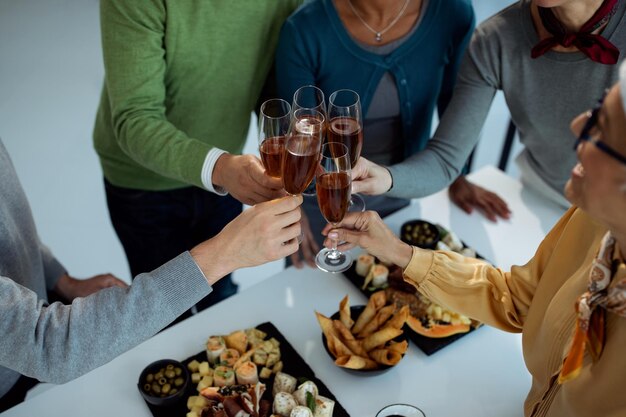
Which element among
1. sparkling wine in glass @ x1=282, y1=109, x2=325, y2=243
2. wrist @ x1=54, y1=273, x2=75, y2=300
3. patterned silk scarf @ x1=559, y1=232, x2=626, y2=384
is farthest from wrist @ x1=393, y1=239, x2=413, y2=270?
wrist @ x1=54, y1=273, x2=75, y2=300

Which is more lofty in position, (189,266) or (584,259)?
(584,259)

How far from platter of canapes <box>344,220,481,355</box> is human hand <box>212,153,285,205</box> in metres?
0.42

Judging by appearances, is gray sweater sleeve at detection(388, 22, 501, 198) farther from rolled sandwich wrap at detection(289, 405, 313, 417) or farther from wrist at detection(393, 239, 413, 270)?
rolled sandwich wrap at detection(289, 405, 313, 417)

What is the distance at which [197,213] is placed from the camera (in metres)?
2.21

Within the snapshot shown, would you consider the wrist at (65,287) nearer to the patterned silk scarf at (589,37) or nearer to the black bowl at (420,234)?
the black bowl at (420,234)

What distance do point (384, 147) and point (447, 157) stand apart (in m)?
0.26

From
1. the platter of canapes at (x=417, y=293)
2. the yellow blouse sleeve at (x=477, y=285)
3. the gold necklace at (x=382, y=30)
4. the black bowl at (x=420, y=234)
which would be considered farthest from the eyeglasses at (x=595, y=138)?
the gold necklace at (x=382, y=30)

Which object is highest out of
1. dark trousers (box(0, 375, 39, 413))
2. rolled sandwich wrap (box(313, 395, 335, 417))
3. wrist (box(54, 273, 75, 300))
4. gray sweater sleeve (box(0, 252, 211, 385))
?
gray sweater sleeve (box(0, 252, 211, 385))

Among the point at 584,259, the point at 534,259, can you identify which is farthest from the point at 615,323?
the point at 534,259

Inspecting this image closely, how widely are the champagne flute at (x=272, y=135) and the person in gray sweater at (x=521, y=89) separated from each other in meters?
0.28

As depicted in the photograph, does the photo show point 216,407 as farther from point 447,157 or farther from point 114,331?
point 447,157

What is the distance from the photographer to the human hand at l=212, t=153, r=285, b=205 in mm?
1502

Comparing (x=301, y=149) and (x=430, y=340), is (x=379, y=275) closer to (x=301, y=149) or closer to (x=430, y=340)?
(x=430, y=340)

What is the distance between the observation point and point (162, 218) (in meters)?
2.19
